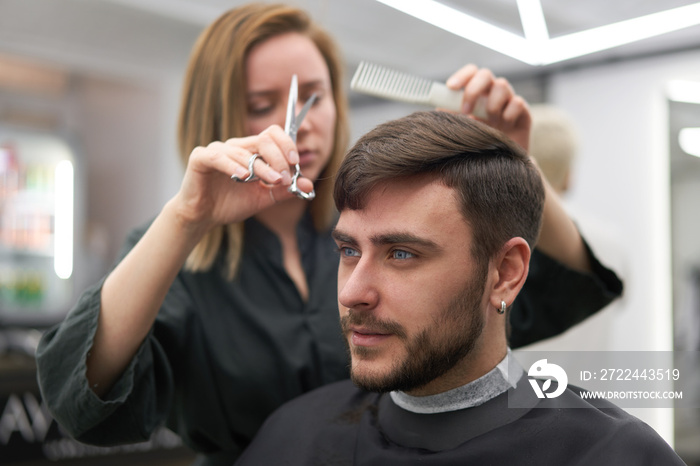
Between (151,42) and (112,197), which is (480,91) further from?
(112,197)

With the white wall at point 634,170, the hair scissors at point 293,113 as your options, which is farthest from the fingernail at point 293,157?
the white wall at point 634,170

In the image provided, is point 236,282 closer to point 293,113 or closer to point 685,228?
point 293,113

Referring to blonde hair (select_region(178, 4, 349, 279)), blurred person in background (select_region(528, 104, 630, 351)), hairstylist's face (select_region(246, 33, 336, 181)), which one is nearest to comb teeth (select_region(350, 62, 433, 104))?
hairstylist's face (select_region(246, 33, 336, 181))

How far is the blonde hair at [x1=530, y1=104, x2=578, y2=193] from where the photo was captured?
235 cm

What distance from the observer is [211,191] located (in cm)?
133

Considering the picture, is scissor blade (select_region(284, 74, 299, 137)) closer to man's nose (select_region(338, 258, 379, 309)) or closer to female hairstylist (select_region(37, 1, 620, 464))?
female hairstylist (select_region(37, 1, 620, 464))

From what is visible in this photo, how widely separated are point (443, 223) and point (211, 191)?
47cm

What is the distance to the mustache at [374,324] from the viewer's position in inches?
44.8

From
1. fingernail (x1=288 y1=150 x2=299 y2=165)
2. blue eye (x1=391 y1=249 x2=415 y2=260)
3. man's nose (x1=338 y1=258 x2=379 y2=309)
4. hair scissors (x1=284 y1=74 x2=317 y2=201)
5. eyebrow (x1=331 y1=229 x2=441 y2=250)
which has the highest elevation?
hair scissors (x1=284 y1=74 x2=317 y2=201)

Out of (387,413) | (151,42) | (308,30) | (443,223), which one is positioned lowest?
(387,413)

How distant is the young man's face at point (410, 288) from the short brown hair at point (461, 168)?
2 centimetres

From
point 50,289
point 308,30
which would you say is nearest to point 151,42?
point 50,289

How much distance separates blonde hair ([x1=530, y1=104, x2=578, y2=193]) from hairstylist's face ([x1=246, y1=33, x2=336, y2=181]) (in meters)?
1.04

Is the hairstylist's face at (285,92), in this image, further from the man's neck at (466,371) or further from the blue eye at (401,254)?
the man's neck at (466,371)
